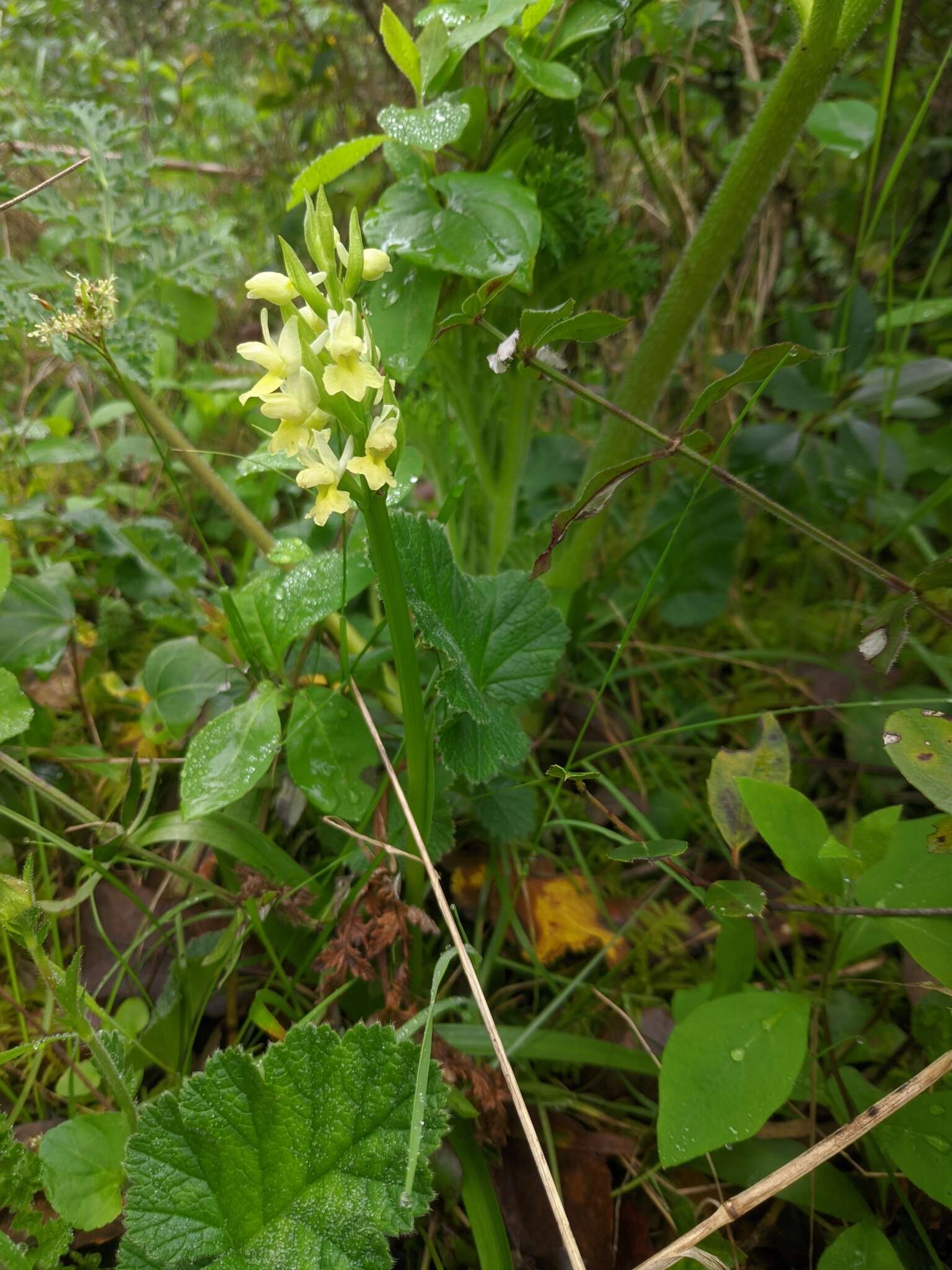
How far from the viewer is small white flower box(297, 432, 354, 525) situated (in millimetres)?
622

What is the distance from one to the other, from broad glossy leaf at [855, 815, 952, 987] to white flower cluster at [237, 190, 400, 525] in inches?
27.3

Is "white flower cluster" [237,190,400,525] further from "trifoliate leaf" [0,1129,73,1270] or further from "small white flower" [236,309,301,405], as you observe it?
"trifoliate leaf" [0,1129,73,1270]

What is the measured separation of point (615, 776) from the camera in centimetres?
138

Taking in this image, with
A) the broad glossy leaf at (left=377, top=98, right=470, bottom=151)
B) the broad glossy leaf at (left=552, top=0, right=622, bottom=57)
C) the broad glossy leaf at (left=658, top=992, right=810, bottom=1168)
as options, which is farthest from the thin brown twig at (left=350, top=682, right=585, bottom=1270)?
the broad glossy leaf at (left=552, top=0, right=622, bottom=57)

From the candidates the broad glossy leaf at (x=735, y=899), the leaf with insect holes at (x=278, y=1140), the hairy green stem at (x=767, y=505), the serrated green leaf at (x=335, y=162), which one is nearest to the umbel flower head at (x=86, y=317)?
the serrated green leaf at (x=335, y=162)

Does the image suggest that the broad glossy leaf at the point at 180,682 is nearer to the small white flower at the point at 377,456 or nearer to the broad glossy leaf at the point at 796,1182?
the small white flower at the point at 377,456

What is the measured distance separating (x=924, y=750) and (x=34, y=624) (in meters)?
1.25

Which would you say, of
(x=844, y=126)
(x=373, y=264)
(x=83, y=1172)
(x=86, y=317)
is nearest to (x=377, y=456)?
(x=373, y=264)

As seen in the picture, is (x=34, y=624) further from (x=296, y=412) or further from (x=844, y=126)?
(x=844, y=126)

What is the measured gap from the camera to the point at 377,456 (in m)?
0.62

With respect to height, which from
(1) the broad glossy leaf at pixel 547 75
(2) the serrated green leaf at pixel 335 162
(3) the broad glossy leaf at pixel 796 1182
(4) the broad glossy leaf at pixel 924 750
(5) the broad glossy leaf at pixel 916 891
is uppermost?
(1) the broad glossy leaf at pixel 547 75

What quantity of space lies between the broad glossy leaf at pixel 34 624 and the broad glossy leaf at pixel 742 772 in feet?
3.30

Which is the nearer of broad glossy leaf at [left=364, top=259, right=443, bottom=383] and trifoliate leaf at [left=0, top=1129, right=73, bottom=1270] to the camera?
trifoliate leaf at [left=0, top=1129, right=73, bottom=1270]

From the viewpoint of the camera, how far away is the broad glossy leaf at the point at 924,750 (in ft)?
2.33
